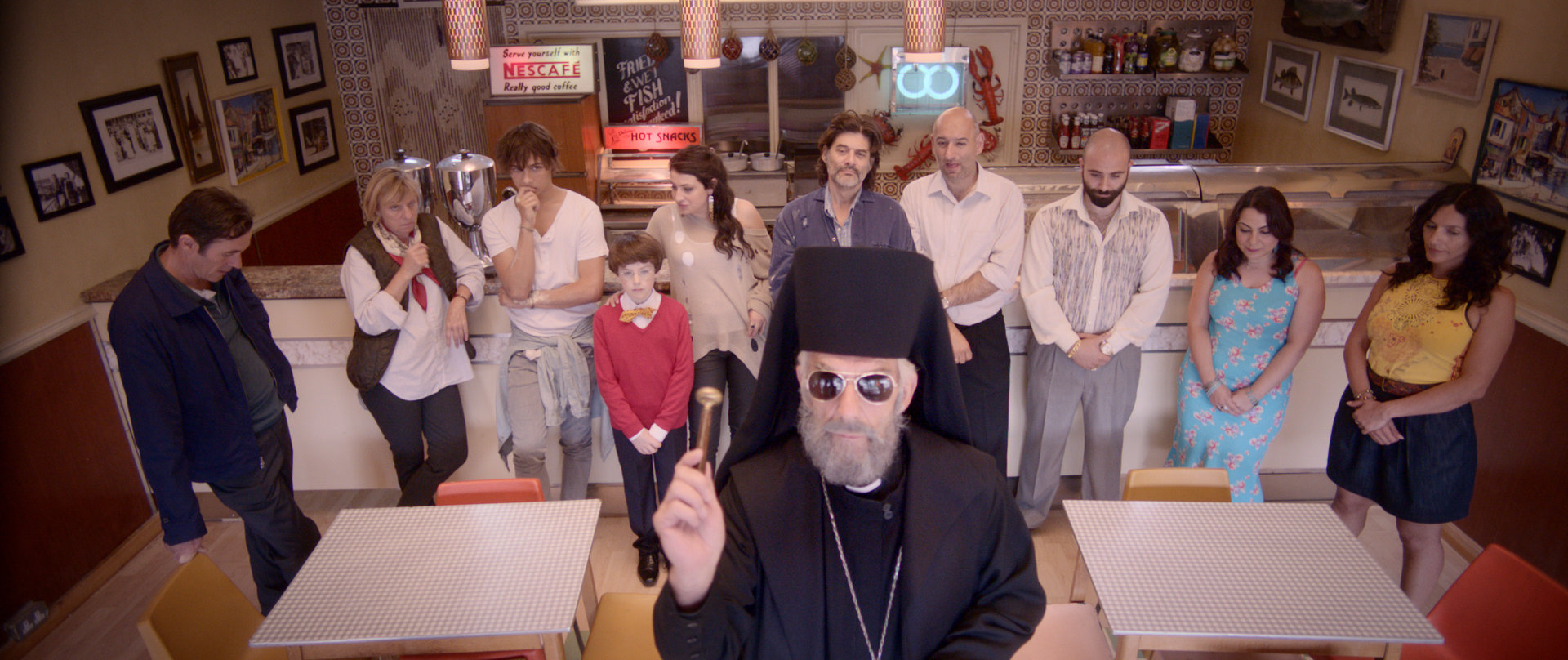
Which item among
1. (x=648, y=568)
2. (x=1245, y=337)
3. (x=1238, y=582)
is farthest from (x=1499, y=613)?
(x=648, y=568)

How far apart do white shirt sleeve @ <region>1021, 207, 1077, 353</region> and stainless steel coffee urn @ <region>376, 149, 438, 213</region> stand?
261cm

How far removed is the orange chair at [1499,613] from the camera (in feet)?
6.35

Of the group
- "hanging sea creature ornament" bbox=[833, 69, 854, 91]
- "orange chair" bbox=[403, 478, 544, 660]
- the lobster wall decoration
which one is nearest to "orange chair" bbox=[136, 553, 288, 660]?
"orange chair" bbox=[403, 478, 544, 660]

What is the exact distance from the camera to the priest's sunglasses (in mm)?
1654

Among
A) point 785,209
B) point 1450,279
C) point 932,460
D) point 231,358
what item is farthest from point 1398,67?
point 231,358

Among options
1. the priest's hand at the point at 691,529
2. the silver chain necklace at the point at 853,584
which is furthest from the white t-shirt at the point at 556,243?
the priest's hand at the point at 691,529

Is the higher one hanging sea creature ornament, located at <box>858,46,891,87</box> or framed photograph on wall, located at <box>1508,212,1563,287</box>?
hanging sea creature ornament, located at <box>858,46,891,87</box>

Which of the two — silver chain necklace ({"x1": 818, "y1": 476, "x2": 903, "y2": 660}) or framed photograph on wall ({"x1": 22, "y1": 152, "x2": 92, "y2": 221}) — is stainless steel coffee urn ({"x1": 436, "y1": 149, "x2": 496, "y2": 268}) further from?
silver chain necklace ({"x1": 818, "y1": 476, "x2": 903, "y2": 660})

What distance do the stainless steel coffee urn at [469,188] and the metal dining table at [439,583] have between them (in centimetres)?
193

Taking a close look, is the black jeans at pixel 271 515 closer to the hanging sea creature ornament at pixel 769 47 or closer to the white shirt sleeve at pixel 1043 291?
the white shirt sleeve at pixel 1043 291

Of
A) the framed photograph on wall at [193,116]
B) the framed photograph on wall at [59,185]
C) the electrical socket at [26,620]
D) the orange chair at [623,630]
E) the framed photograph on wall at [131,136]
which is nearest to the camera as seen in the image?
the orange chair at [623,630]

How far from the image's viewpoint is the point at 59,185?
3326 mm

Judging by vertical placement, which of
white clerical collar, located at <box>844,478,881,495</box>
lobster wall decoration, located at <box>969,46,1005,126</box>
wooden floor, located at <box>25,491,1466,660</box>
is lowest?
wooden floor, located at <box>25,491,1466,660</box>

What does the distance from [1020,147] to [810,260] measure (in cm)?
551
